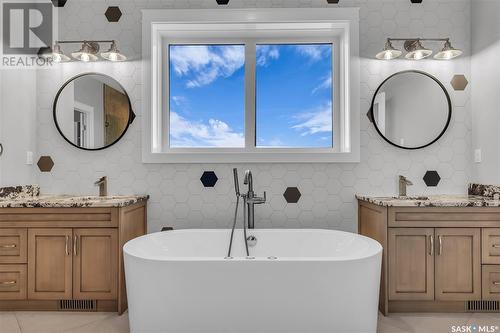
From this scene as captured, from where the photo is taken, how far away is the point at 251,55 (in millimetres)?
Result: 2740

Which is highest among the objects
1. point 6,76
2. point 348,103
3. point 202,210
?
point 6,76

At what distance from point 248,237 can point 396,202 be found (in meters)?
1.08

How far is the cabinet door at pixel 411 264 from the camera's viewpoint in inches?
82.4

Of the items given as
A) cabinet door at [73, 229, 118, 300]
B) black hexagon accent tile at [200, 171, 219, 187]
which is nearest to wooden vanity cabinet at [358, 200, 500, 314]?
black hexagon accent tile at [200, 171, 219, 187]

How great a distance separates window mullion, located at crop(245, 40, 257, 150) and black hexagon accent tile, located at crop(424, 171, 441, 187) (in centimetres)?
147

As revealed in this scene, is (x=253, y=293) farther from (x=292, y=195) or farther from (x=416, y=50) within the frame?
(x=416, y=50)

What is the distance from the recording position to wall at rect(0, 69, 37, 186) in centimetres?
240

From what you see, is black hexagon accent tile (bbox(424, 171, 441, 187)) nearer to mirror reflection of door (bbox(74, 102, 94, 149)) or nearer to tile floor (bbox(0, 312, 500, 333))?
tile floor (bbox(0, 312, 500, 333))

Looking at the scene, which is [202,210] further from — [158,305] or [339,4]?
[339,4]

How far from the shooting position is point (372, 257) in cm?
167

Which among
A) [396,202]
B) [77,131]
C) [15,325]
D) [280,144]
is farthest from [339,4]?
[15,325]

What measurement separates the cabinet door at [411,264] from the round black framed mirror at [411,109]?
2.62 feet

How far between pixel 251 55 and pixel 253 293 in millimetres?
1975

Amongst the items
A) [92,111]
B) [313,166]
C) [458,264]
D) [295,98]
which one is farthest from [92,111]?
[458,264]
